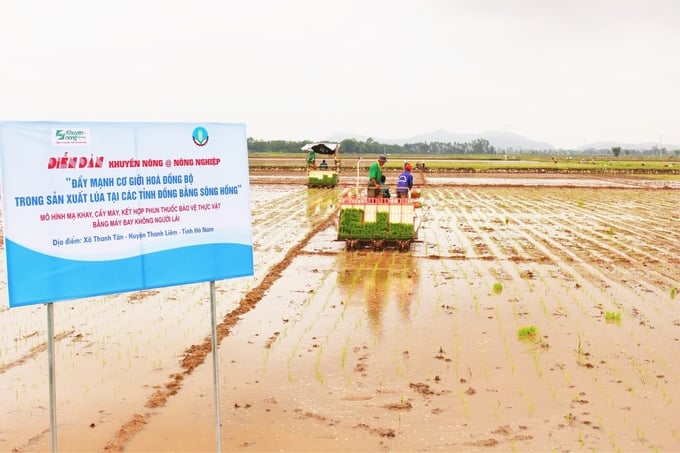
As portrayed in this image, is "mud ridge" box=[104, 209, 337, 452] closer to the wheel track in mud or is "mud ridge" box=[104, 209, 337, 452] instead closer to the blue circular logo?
the wheel track in mud

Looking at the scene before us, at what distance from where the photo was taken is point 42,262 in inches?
149

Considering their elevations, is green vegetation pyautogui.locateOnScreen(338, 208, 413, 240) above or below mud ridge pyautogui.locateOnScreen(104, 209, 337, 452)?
above

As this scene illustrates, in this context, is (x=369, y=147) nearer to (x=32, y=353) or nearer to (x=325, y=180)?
(x=325, y=180)

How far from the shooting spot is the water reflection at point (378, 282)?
30.0 ft

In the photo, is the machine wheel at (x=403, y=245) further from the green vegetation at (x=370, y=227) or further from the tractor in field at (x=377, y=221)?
the green vegetation at (x=370, y=227)

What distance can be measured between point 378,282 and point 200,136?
22.8 feet

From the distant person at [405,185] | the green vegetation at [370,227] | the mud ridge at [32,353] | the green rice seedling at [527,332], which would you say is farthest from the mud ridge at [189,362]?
the green rice seedling at [527,332]

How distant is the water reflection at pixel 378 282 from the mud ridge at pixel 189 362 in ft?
4.12

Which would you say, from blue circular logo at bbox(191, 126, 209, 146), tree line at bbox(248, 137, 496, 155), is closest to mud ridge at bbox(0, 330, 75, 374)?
blue circular logo at bbox(191, 126, 209, 146)

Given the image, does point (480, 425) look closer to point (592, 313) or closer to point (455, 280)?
point (592, 313)

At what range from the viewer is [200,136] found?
4.25 meters

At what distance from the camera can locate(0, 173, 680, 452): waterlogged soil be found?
205 inches

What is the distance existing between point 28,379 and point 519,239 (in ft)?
39.8

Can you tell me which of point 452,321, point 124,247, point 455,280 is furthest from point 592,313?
point 124,247
